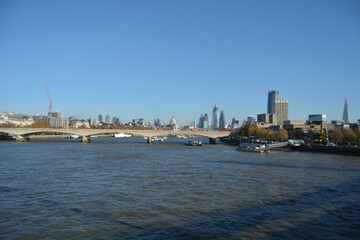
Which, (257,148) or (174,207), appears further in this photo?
(257,148)

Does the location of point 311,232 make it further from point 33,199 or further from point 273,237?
point 33,199

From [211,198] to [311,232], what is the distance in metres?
5.38

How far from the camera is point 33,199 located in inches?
555

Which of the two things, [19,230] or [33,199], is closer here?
[19,230]

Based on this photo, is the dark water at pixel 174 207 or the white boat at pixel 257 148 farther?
the white boat at pixel 257 148

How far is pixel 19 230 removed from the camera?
10.2 meters

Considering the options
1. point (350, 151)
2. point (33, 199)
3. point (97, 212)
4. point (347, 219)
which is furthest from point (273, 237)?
point (350, 151)

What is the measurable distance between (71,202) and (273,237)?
898cm

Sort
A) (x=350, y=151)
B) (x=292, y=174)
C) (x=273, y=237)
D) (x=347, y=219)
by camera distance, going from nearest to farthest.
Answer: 1. (x=273, y=237)
2. (x=347, y=219)
3. (x=292, y=174)
4. (x=350, y=151)

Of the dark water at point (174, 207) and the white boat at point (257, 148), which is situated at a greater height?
the white boat at point (257, 148)

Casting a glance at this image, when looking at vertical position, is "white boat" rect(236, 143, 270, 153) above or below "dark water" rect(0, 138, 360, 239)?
above

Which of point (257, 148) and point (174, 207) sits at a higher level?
point (257, 148)

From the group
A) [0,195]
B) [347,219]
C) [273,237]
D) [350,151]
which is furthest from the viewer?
[350,151]

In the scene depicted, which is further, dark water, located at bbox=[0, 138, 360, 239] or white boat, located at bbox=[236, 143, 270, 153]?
white boat, located at bbox=[236, 143, 270, 153]
